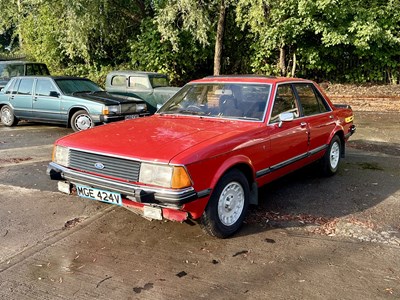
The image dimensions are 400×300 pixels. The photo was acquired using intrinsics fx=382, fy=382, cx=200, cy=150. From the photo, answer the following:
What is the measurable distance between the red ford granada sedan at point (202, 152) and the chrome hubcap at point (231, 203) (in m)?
Answer: 0.01


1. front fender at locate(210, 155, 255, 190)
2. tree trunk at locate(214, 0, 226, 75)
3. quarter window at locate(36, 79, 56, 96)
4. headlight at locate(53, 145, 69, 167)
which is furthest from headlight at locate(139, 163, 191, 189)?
tree trunk at locate(214, 0, 226, 75)

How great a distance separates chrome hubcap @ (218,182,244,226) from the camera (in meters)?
3.72

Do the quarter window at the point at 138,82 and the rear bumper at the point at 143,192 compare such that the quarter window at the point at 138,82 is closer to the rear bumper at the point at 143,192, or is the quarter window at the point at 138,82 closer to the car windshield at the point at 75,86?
the car windshield at the point at 75,86

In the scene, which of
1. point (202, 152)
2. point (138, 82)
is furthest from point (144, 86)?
point (202, 152)

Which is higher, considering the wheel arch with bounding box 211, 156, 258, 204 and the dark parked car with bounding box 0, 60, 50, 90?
the dark parked car with bounding box 0, 60, 50, 90

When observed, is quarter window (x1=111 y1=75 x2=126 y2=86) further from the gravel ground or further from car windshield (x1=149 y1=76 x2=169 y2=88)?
the gravel ground

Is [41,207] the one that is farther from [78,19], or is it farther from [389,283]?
[78,19]

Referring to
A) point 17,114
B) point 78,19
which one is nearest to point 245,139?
point 17,114

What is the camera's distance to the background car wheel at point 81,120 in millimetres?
9453

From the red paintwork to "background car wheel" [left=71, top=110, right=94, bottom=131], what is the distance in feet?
16.5

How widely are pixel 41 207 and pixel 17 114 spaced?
715cm

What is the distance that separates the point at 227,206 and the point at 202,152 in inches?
28.2

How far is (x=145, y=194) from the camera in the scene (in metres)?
3.30

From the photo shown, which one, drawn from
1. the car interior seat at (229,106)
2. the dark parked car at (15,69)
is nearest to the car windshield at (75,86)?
the dark parked car at (15,69)
